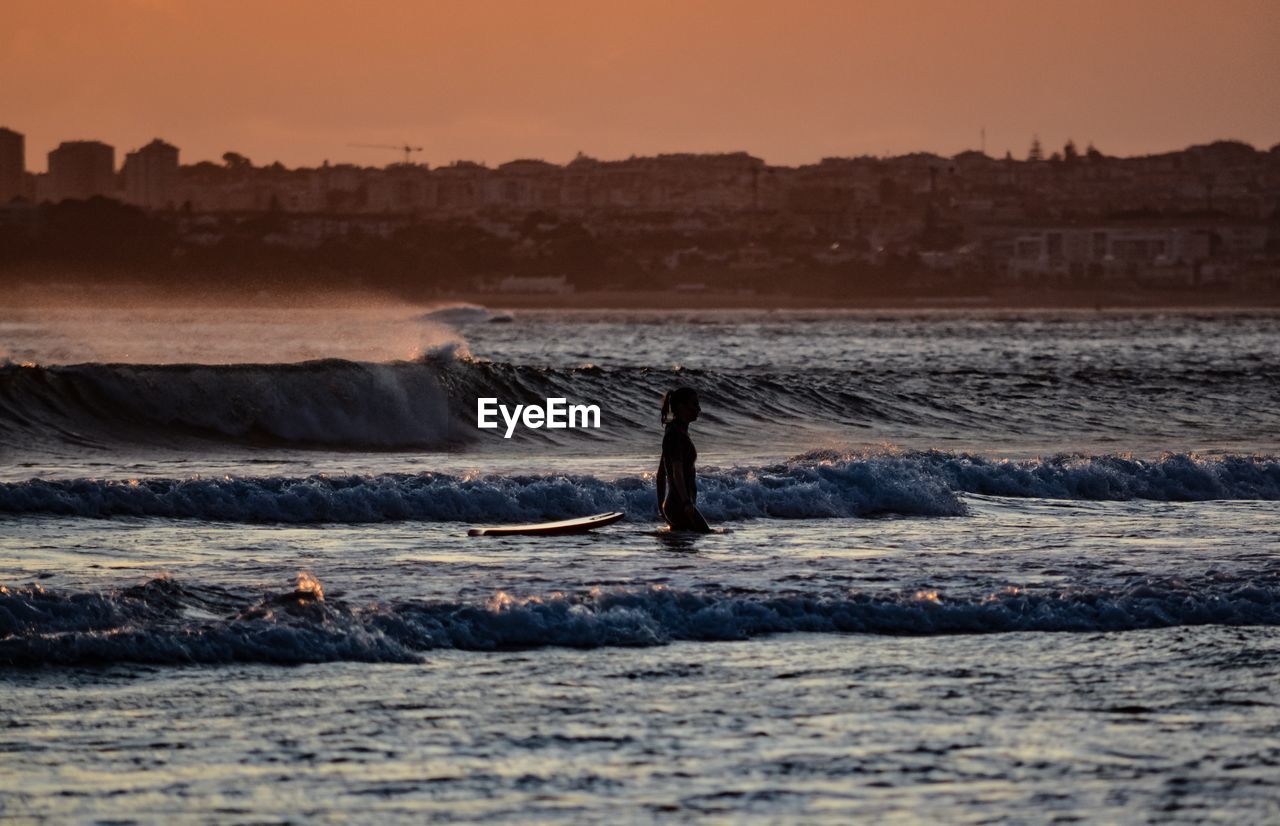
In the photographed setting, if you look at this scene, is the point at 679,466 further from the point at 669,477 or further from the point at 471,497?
the point at 471,497

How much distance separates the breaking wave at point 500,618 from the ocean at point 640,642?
0.09 ft

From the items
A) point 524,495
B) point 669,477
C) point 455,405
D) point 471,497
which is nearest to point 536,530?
point 669,477

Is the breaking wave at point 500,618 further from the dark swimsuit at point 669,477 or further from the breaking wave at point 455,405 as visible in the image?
the breaking wave at point 455,405

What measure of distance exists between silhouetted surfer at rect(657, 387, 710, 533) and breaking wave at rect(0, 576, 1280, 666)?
3232 mm

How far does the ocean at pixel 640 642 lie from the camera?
855cm

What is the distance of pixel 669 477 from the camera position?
16359 mm

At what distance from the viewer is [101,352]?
6481 cm

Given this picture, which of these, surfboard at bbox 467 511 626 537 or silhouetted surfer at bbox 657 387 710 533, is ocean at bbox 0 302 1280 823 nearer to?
surfboard at bbox 467 511 626 537

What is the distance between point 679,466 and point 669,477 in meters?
0.23

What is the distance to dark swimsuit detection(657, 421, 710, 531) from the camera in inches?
626

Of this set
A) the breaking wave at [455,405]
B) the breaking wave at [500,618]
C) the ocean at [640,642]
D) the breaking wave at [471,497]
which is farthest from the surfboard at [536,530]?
the breaking wave at [455,405]

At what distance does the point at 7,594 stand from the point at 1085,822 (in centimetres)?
699

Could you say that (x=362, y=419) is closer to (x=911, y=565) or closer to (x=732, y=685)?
(x=911, y=565)

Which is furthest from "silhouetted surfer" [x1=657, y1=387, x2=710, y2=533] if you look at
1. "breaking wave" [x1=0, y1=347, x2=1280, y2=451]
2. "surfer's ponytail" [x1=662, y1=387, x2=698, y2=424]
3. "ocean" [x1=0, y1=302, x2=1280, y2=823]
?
"breaking wave" [x1=0, y1=347, x2=1280, y2=451]
